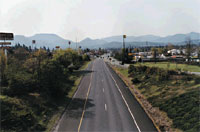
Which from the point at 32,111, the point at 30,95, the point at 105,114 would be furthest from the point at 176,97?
the point at 30,95

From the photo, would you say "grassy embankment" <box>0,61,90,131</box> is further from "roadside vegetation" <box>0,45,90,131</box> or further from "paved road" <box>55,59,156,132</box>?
"paved road" <box>55,59,156,132</box>

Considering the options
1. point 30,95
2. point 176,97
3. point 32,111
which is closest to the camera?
point 32,111

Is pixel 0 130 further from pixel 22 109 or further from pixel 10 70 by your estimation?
pixel 10 70

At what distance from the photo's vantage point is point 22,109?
19.4m

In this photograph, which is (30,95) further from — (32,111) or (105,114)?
(105,114)

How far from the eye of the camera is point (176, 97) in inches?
920

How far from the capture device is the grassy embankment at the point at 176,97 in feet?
58.0

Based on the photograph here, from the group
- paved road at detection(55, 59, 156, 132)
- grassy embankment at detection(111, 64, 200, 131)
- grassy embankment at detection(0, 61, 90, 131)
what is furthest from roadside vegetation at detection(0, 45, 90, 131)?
grassy embankment at detection(111, 64, 200, 131)

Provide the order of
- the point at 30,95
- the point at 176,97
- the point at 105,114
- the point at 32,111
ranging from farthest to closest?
the point at 30,95 → the point at 176,97 → the point at 105,114 → the point at 32,111

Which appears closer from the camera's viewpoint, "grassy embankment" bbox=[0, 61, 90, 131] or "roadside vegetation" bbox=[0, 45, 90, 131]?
"grassy embankment" bbox=[0, 61, 90, 131]

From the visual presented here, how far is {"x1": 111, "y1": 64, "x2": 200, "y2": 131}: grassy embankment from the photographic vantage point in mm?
17688

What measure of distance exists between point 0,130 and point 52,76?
12838 mm

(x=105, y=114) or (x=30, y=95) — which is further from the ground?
(x=30, y=95)

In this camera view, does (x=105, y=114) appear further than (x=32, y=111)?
Yes
